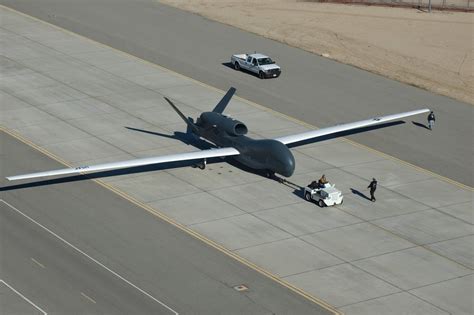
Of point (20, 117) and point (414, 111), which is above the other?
point (414, 111)

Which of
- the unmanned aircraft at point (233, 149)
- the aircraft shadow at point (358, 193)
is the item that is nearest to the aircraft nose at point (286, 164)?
the unmanned aircraft at point (233, 149)

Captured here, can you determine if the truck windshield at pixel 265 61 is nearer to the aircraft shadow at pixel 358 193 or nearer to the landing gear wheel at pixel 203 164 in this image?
the landing gear wheel at pixel 203 164

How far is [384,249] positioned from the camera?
46.9 m

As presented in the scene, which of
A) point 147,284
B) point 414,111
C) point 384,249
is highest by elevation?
point 414,111

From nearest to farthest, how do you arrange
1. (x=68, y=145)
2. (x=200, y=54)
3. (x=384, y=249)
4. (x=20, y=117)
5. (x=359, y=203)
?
(x=384, y=249), (x=359, y=203), (x=68, y=145), (x=20, y=117), (x=200, y=54)

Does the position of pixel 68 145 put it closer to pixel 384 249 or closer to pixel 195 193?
pixel 195 193

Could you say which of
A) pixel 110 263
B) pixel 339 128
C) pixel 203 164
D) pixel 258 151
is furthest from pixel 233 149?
pixel 110 263

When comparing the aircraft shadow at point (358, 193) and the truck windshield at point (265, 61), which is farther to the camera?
the truck windshield at point (265, 61)

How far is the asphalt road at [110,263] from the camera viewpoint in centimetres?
4084

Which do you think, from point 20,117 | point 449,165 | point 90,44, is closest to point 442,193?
point 449,165

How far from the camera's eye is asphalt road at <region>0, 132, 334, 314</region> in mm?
40844

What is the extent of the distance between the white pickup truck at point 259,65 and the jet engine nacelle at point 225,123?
16.9 metres

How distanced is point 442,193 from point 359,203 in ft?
18.1

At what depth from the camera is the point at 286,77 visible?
7494cm
